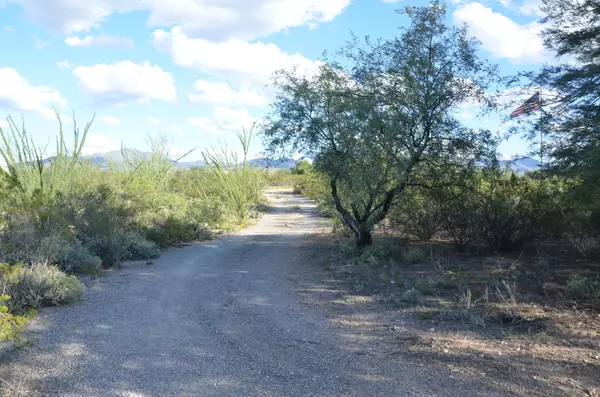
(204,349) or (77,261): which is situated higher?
(77,261)

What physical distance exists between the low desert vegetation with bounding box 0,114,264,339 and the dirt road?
546mm

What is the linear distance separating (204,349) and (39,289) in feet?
11.9

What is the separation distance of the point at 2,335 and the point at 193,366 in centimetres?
247

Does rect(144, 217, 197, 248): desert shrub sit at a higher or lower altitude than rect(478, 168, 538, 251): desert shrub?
lower

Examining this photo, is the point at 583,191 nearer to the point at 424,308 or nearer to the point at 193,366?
the point at 424,308

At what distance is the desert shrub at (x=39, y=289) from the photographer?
26.8 ft

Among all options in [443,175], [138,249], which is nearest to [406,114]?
[443,175]

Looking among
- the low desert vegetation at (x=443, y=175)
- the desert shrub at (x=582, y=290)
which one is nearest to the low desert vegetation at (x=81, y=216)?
the low desert vegetation at (x=443, y=175)

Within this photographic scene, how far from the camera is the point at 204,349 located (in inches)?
253

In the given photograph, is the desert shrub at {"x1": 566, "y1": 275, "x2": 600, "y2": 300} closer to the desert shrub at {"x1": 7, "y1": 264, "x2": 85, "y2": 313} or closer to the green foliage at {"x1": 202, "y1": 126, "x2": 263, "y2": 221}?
the desert shrub at {"x1": 7, "y1": 264, "x2": 85, "y2": 313}

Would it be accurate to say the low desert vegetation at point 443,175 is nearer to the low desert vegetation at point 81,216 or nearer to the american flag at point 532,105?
the american flag at point 532,105

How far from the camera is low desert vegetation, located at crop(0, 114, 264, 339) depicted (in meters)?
8.55

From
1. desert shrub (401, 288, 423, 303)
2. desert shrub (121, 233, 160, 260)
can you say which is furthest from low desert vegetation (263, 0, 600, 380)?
desert shrub (121, 233, 160, 260)

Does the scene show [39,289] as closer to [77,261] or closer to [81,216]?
[77,261]
